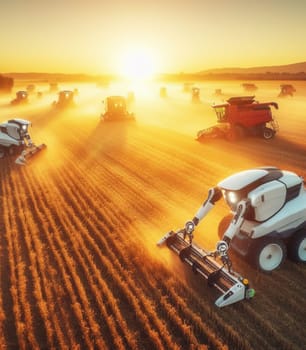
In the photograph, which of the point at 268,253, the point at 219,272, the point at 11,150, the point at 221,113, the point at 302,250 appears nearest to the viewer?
the point at 219,272

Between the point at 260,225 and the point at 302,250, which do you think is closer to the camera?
the point at 260,225

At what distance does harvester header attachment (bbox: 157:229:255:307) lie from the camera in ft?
21.0

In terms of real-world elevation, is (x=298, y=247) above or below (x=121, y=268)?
above

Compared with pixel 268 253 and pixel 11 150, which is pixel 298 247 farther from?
pixel 11 150

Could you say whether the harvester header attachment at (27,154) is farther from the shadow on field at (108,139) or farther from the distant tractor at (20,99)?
the distant tractor at (20,99)

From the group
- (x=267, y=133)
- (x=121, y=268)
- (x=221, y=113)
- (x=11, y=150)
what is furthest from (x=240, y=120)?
(x=121, y=268)

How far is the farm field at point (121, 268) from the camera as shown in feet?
19.3

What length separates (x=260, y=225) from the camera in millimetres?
7215

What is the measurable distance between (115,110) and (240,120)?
13.2 metres

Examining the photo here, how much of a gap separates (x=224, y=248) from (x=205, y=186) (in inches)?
258

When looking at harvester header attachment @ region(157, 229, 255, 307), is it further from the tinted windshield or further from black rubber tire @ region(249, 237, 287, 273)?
the tinted windshield

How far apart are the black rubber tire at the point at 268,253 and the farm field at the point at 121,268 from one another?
8.2 inches

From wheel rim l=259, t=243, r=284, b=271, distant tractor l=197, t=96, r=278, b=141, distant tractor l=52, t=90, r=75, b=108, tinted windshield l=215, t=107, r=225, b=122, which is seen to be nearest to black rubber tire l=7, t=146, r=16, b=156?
distant tractor l=197, t=96, r=278, b=141

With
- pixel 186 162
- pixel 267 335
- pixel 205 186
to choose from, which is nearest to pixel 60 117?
pixel 186 162
